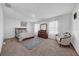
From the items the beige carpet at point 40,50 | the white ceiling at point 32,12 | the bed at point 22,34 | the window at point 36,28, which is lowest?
the beige carpet at point 40,50

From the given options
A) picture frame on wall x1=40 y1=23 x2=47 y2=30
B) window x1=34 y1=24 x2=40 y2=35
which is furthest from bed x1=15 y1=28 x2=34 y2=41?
picture frame on wall x1=40 y1=23 x2=47 y2=30

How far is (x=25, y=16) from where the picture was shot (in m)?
1.35

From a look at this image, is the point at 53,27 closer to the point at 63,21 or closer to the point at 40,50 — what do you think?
the point at 63,21

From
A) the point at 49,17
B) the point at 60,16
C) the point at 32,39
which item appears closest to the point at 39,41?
the point at 32,39

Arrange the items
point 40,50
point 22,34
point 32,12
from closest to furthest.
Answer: point 32,12
point 40,50
point 22,34

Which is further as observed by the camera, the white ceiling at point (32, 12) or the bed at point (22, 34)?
the bed at point (22, 34)

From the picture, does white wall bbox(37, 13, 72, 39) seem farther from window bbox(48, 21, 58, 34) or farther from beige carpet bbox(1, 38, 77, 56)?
beige carpet bbox(1, 38, 77, 56)

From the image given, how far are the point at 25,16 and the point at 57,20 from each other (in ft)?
2.59

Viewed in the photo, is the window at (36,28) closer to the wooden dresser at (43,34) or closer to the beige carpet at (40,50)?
the wooden dresser at (43,34)

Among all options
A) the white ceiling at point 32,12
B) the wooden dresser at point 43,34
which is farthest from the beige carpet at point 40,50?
the white ceiling at point 32,12

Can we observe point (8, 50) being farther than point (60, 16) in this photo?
Yes

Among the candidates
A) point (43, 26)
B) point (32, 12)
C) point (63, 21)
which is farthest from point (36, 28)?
point (63, 21)

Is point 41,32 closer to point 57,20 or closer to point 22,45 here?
point 57,20

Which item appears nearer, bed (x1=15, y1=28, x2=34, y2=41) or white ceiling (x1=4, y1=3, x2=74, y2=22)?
white ceiling (x1=4, y1=3, x2=74, y2=22)
